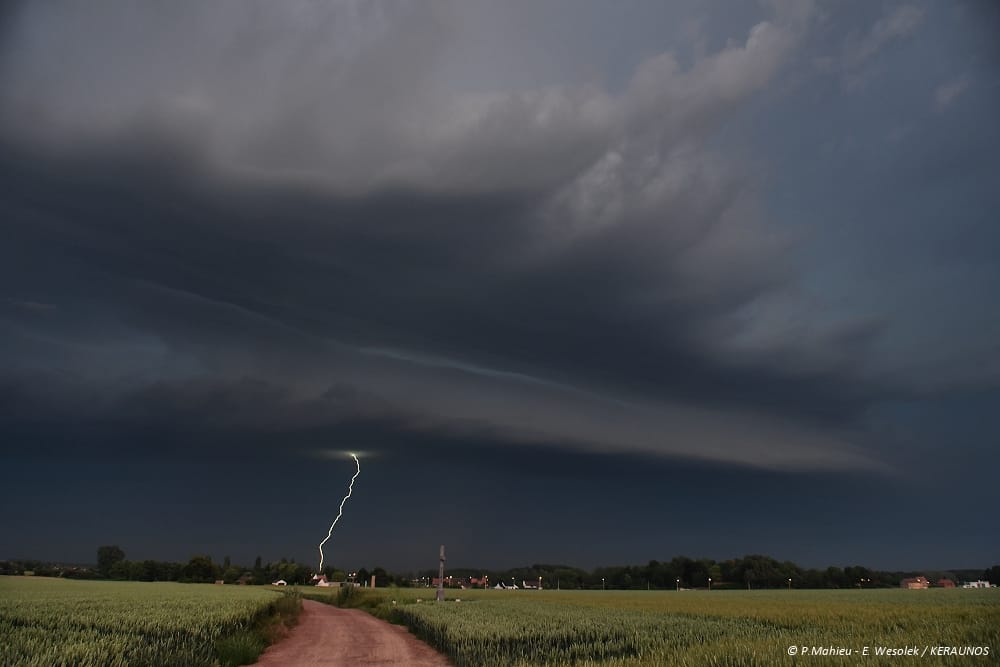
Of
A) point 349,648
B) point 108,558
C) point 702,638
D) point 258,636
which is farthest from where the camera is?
point 108,558

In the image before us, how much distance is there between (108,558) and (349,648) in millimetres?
186215

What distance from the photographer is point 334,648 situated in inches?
1011

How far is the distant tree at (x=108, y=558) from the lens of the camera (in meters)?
165

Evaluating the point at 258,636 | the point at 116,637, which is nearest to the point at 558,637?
the point at 258,636

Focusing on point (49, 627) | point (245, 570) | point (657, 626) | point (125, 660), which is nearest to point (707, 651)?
point (657, 626)

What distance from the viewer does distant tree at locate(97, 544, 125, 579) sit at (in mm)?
165375

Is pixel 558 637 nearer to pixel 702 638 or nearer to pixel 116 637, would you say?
pixel 702 638

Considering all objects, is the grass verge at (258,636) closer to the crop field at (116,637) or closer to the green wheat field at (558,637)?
the crop field at (116,637)

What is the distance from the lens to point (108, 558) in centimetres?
17062

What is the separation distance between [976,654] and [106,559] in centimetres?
20708

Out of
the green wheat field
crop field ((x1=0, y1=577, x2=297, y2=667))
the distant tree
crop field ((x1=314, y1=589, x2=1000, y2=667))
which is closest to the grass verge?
crop field ((x1=0, y1=577, x2=297, y2=667))

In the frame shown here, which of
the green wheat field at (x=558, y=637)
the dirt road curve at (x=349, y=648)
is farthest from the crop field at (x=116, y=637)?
the dirt road curve at (x=349, y=648)

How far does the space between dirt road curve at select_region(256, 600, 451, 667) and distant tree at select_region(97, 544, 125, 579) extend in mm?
167499

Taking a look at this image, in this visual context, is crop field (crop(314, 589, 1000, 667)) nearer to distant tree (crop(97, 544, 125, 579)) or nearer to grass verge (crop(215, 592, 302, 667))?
grass verge (crop(215, 592, 302, 667))
